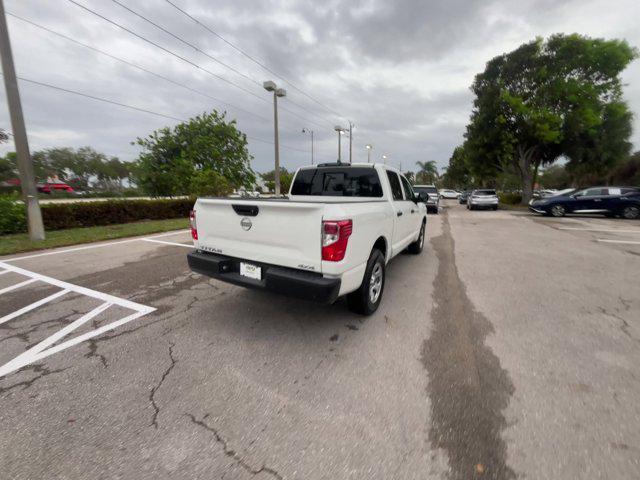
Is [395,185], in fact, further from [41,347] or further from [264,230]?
[41,347]

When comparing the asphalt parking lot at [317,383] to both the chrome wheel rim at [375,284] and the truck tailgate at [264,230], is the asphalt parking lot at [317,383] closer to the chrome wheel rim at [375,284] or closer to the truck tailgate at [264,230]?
the chrome wheel rim at [375,284]

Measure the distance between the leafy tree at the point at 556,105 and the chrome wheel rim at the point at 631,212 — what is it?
8.99m

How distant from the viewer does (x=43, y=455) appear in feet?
5.69

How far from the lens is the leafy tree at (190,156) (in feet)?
64.5

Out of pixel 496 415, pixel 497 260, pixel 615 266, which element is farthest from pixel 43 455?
pixel 615 266

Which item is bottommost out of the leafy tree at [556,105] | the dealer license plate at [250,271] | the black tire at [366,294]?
the black tire at [366,294]

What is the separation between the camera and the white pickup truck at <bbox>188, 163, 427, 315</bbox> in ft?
8.85

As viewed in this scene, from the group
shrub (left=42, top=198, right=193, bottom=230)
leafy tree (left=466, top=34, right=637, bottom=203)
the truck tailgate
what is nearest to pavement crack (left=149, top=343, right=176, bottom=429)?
the truck tailgate

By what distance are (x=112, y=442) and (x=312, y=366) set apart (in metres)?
1.45

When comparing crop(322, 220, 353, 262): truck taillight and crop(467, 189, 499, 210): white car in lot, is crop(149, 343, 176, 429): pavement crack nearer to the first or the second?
crop(322, 220, 353, 262): truck taillight

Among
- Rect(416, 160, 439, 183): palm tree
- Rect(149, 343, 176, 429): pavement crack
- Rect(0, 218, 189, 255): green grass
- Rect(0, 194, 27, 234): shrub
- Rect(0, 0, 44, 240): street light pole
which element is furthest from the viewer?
Rect(416, 160, 439, 183): palm tree

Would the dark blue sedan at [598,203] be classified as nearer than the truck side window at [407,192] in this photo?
No

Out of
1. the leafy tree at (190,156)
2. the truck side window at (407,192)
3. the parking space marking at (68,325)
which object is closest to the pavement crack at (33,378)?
the parking space marking at (68,325)

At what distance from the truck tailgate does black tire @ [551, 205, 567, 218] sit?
17348 mm
